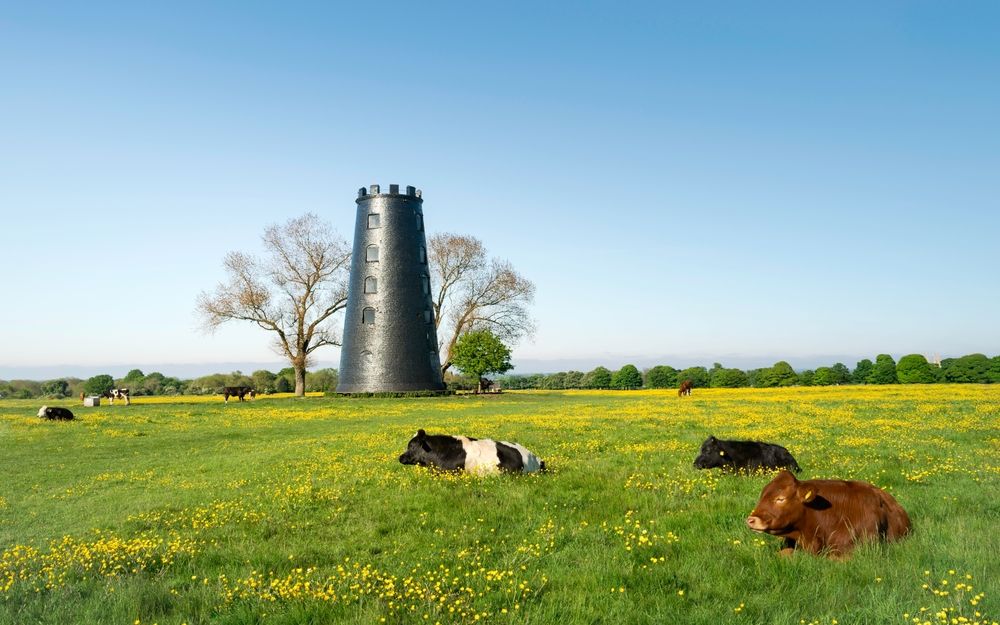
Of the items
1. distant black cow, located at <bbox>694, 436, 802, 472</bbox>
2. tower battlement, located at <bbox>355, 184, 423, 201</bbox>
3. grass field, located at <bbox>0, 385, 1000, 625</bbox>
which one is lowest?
grass field, located at <bbox>0, 385, 1000, 625</bbox>

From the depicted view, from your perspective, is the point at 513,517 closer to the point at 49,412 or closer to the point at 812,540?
the point at 812,540

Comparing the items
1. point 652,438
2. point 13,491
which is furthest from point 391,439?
point 13,491

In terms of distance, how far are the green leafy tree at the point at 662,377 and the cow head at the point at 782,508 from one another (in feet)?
241

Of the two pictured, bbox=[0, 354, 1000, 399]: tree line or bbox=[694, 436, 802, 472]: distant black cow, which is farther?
bbox=[0, 354, 1000, 399]: tree line

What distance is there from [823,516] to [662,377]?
74372 mm

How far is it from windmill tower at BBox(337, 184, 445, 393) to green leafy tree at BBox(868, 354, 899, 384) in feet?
151

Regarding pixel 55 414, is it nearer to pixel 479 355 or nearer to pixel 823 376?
pixel 479 355

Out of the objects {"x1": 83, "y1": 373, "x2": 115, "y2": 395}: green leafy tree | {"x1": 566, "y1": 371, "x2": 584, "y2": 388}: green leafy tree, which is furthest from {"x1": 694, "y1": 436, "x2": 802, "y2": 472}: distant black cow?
{"x1": 566, "y1": 371, "x2": 584, "y2": 388}: green leafy tree

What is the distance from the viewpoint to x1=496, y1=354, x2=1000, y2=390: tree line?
63084 mm

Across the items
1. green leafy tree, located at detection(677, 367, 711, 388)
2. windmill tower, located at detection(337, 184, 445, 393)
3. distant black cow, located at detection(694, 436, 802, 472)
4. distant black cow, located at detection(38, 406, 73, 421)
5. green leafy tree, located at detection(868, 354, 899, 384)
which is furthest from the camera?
green leafy tree, located at detection(677, 367, 711, 388)

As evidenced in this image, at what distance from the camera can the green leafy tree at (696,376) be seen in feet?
243

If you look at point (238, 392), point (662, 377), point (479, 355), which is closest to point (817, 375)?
point (662, 377)

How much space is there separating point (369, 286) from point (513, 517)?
45.0 meters

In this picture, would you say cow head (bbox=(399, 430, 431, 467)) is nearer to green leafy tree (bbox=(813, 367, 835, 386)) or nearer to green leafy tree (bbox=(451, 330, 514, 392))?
green leafy tree (bbox=(451, 330, 514, 392))
